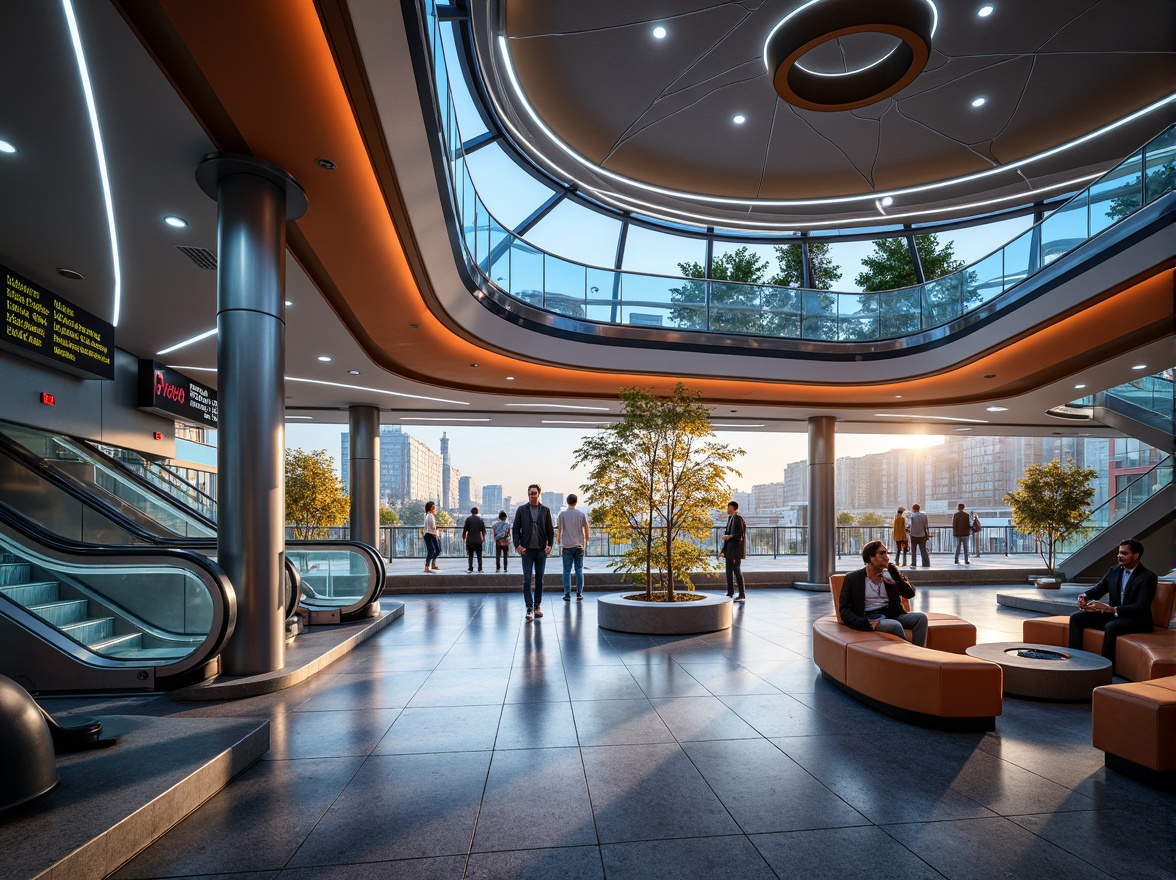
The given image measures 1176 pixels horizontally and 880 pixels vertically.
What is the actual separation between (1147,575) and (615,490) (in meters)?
6.31

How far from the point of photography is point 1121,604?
6738 millimetres

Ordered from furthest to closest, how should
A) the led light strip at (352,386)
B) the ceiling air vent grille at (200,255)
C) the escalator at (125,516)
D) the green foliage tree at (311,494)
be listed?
the green foliage tree at (311,494), the led light strip at (352,386), the escalator at (125,516), the ceiling air vent grille at (200,255)

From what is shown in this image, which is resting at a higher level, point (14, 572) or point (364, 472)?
point (364, 472)

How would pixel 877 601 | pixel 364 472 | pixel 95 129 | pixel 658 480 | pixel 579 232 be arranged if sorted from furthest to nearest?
pixel 579 232 < pixel 364 472 < pixel 658 480 < pixel 877 601 < pixel 95 129

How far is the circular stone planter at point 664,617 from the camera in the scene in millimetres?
8914

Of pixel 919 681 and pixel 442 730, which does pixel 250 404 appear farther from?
pixel 919 681

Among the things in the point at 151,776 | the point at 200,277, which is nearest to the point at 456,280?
the point at 200,277

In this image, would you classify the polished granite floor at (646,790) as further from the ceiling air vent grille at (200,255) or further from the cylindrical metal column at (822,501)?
the cylindrical metal column at (822,501)

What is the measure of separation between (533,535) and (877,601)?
5262 mm

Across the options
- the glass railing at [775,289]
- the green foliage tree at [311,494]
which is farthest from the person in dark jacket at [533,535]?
the green foliage tree at [311,494]

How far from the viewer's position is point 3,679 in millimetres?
2936

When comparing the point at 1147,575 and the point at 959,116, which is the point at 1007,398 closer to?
the point at 959,116

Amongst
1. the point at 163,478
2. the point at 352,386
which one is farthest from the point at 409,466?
the point at 163,478

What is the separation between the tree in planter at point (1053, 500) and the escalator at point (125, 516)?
1361cm
